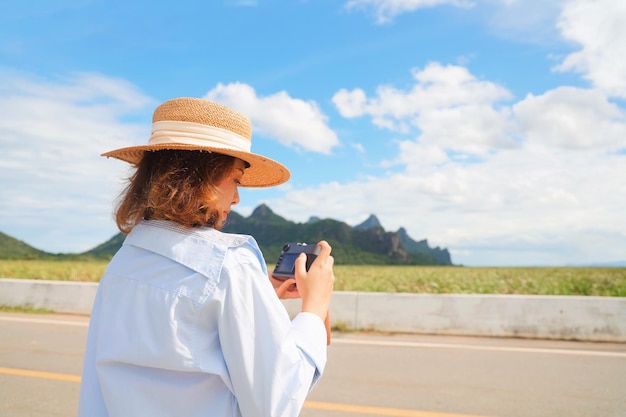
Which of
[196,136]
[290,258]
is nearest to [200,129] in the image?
[196,136]

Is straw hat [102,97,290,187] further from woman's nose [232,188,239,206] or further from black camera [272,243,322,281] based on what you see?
black camera [272,243,322,281]

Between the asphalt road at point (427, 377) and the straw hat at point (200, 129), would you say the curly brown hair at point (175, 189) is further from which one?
the asphalt road at point (427, 377)

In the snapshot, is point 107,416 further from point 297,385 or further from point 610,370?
point 610,370

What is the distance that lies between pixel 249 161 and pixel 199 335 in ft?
2.07

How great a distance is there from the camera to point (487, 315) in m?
7.97

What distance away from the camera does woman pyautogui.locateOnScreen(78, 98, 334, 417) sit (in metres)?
1.30

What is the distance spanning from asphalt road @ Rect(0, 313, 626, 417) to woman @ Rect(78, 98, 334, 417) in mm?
3452

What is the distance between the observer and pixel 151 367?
4.62 ft

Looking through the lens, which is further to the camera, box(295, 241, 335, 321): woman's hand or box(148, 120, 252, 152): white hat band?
box(148, 120, 252, 152): white hat band

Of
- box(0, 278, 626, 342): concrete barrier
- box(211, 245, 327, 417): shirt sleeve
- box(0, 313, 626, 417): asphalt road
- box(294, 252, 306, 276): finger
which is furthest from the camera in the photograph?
box(0, 278, 626, 342): concrete barrier

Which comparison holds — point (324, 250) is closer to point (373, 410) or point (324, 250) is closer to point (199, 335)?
point (199, 335)

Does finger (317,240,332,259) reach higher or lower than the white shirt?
higher

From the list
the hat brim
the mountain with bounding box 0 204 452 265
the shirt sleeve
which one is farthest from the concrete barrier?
the mountain with bounding box 0 204 452 265

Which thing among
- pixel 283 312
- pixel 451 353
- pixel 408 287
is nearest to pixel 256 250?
pixel 283 312
